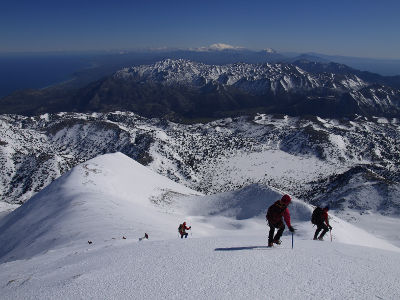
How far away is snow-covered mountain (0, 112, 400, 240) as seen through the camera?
67.5 metres

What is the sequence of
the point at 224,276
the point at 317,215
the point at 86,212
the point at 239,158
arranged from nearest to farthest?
the point at 224,276, the point at 317,215, the point at 86,212, the point at 239,158

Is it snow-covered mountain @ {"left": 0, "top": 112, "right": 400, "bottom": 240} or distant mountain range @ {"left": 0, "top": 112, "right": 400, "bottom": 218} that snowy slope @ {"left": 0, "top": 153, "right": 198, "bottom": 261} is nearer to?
snow-covered mountain @ {"left": 0, "top": 112, "right": 400, "bottom": 240}

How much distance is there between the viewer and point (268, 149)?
5212 inches

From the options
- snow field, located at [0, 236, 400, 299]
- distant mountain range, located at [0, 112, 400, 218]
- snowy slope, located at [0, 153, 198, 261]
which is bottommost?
distant mountain range, located at [0, 112, 400, 218]

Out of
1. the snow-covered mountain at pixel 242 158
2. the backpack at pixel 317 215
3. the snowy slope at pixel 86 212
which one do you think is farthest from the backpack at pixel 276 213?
the snow-covered mountain at pixel 242 158

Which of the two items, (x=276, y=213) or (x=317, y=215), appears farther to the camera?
(x=317, y=215)

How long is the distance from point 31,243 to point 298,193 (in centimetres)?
6976

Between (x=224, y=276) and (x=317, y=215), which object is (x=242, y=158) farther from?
(x=224, y=276)

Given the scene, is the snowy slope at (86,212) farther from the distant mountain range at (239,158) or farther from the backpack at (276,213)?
the distant mountain range at (239,158)

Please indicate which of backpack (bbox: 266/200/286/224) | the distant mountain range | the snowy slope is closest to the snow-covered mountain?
the distant mountain range

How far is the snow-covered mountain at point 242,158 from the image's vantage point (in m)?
67.5

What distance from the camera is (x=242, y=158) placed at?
11888 cm

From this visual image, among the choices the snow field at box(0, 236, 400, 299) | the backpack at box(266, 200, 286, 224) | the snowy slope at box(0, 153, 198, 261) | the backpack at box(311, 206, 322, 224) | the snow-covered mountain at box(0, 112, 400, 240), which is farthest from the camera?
the snow-covered mountain at box(0, 112, 400, 240)

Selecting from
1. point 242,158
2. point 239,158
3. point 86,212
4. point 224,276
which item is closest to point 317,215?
point 224,276
